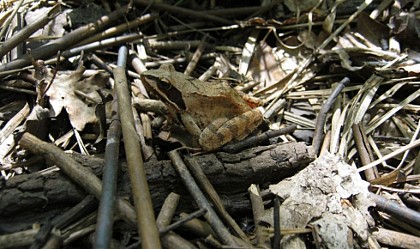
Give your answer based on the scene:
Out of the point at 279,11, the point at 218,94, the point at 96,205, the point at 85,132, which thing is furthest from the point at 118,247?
the point at 279,11

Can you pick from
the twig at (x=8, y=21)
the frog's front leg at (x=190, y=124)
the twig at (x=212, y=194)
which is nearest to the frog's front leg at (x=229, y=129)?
the frog's front leg at (x=190, y=124)

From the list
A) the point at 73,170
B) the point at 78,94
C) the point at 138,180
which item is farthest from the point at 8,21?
the point at 138,180

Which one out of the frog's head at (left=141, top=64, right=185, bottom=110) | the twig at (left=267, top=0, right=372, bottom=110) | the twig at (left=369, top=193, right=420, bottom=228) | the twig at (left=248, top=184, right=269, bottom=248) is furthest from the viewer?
the twig at (left=267, top=0, right=372, bottom=110)

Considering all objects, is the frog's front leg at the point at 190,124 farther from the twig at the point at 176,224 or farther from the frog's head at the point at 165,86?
the twig at the point at 176,224

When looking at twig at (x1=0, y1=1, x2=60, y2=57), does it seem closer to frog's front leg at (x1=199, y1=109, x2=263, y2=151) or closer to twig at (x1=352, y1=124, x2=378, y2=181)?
frog's front leg at (x1=199, y1=109, x2=263, y2=151)

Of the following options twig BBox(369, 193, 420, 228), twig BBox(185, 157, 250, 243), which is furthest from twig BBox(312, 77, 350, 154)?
twig BBox(185, 157, 250, 243)

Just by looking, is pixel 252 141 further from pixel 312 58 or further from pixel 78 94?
pixel 78 94
